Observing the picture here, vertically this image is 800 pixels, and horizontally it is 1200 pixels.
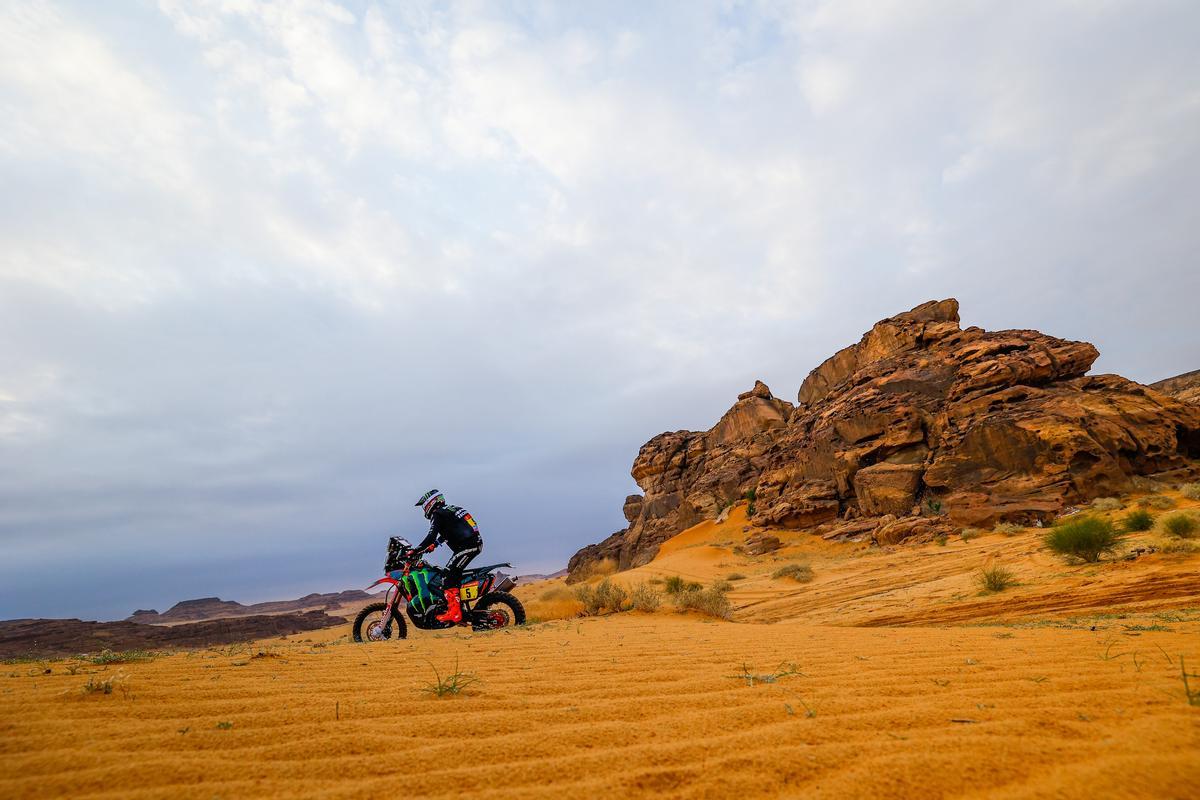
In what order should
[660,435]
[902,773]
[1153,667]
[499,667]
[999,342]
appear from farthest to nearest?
[660,435] → [999,342] → [499,667] → [1153,667] → [902,773]

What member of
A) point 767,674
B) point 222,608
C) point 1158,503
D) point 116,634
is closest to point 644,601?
point 767,674

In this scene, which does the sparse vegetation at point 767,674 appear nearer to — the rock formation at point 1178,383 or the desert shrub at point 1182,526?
the desert shrub at point 1182,526

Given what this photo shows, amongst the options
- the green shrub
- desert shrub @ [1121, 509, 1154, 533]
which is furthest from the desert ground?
the green shrub

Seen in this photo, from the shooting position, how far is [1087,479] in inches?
696

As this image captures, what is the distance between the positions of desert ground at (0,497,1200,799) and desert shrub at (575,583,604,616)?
21.8 feet

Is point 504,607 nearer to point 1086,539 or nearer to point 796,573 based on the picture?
point 796,573

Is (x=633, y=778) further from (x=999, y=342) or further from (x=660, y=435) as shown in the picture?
(x=660, y=435)

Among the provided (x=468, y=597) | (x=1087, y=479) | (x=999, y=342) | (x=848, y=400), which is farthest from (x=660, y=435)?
(x=468, y=597)

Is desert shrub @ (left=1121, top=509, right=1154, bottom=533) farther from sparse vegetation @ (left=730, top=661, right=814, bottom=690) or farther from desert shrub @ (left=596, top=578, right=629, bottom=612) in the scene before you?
sparse vegetation @ (left=730, top=661, right=814, bottom=690)

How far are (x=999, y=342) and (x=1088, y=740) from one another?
91.3 feet

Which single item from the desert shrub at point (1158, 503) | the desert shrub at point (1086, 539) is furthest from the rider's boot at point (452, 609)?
the desert shrub at point (1158, 503)

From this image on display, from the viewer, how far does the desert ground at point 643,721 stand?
5.97ft

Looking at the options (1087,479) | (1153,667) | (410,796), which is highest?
(1087,479)

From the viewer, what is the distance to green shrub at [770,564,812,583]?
577 inches
